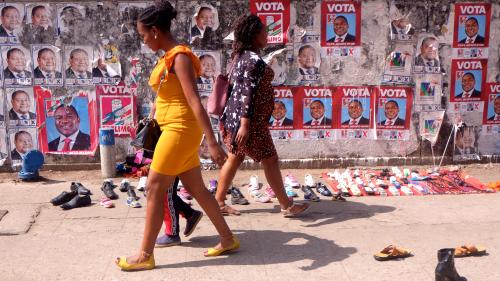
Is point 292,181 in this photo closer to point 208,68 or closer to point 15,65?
point 208,68

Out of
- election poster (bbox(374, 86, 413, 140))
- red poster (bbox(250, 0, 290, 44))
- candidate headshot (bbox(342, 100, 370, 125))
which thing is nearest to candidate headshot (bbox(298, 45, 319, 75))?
red poster (bbox(250, 0, 290, 44))

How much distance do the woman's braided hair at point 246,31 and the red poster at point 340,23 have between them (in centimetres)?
194

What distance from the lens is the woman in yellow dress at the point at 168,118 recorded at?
3.59 meters

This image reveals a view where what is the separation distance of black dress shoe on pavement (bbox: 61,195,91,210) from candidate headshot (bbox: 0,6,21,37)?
2.19m

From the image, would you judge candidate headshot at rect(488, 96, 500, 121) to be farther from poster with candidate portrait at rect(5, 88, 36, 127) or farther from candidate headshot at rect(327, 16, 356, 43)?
poster with candidate portrait at rect(5, 88, 36, 127)

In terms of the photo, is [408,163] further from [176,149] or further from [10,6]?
[10,6]

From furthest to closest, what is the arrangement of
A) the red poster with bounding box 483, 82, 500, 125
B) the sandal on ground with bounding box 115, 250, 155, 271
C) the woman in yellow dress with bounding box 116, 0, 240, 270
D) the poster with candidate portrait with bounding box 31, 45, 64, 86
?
the red poster with bounding box 483, 82, 500, 125 < the poster with candidate portrait with bounding box 31, 45, 64, 86 < the sandal on ground with bounding box 115, 250, 155, 271 < the woman in yellow dress with bounding box 116, 0, 240, 270

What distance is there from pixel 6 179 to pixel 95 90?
142 centimetres

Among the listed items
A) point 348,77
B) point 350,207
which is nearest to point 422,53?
point 348,77

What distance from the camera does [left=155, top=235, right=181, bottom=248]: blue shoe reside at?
14.0 feet

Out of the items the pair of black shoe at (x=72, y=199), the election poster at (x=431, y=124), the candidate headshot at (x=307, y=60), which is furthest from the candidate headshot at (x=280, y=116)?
the pair of black shoe at (x=72, y=199)

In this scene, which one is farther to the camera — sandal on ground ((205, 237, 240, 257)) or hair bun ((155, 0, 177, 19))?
sandal on ground ((205, 237, 240, 257))

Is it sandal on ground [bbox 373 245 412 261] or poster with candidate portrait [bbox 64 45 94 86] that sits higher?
poster with candidate portrait [bbox 64 45 94 86]

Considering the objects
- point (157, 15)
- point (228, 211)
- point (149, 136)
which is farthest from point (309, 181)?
point (157, 15)
